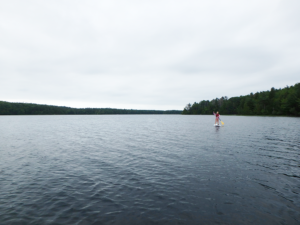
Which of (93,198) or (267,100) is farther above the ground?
(267,100)

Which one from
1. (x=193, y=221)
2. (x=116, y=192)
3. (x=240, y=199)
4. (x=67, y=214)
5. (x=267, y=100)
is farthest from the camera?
(x=267, y=100)

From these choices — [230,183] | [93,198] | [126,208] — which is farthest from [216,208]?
[93,198]

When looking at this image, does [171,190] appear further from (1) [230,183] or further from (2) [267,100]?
(2) [267,100]

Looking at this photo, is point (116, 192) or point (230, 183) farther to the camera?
point (230, 183)

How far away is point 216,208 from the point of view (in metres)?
10.0

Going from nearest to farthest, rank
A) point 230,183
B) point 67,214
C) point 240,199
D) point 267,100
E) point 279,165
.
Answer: point 67,214 → point 240,199 → point 230,183 → point 279,165 → point 267,100

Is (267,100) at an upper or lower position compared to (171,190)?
upper

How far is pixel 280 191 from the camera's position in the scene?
12.2 meters

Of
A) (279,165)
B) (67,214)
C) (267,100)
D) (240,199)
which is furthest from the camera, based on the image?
(267,100)

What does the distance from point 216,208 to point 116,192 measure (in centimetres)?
652

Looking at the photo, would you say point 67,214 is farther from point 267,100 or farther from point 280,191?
point 267,100

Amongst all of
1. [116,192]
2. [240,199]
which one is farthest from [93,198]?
[240,199]

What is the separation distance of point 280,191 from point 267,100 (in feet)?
645

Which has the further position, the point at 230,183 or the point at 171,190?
the point at 230,183
